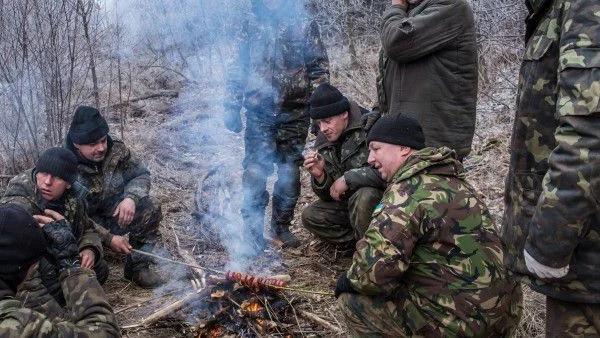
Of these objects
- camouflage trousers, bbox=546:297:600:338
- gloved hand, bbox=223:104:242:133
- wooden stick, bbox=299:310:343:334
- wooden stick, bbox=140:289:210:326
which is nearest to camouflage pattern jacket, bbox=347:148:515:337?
camouflage trousers, bbox=546:297:600:338

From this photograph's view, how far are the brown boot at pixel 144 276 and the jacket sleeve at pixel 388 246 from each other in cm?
260

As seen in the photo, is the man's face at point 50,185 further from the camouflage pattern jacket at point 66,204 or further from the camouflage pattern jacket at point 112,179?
the camouflage pattern jacket at point 112,179

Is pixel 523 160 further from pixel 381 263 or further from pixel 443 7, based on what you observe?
pixel 443 7

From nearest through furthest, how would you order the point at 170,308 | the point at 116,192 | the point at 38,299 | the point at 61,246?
1. the point at 61,246
2. the point at 38,299
3. the point at 170,308
4. the point at 116,192

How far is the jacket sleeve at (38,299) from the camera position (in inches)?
140

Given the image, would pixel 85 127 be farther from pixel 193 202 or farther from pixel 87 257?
pixel 193 202

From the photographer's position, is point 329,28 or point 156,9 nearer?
point 156,9

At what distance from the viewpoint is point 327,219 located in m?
5.31

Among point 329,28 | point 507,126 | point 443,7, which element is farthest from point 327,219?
point 329,28

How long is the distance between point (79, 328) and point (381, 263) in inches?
63.4

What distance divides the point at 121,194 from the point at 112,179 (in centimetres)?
19

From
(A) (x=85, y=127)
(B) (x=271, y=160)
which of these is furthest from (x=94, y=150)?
(B) (x=271, y=160)

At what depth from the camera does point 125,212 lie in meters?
4.81

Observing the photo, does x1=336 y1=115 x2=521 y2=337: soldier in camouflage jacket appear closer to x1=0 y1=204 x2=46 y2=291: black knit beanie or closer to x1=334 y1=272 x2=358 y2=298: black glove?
x1=334 y1=272 x2=358 y2=298: black glove
